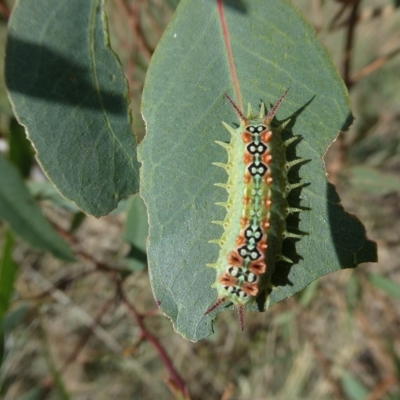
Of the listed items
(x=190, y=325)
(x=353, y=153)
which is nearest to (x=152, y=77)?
(x=190, y=325)

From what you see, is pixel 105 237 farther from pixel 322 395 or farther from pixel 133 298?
pixel 322 395

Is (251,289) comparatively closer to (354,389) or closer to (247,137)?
(247,137)

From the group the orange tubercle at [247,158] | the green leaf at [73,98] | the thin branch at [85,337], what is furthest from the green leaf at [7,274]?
the orange tubercle at [247,158]

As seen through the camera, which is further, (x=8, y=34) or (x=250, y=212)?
Result: (x=250, y=212)

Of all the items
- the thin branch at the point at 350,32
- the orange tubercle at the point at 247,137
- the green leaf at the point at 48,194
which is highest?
the thin branch at the point at 350,32

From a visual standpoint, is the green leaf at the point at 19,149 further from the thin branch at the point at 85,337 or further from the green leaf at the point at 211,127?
the green leaf at the point at 211,127

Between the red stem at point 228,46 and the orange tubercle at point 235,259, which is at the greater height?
the red stem at point 228,46

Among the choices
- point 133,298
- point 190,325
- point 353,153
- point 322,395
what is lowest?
point 133,298
